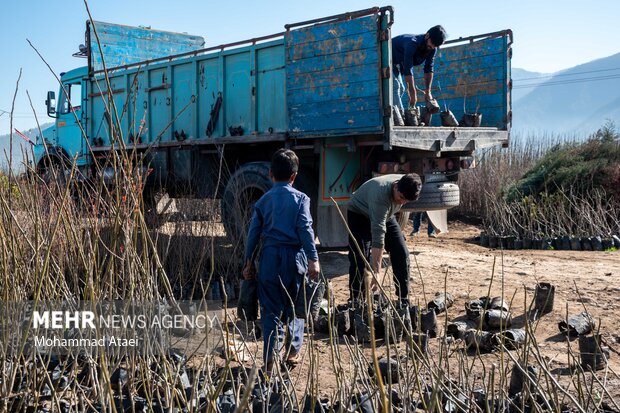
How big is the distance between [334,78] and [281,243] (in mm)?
3393

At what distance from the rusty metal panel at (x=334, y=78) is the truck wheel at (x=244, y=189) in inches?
25.8

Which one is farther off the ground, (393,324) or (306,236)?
(306,236)

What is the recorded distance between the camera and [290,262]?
407 centimetres

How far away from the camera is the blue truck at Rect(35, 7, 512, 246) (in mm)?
6809

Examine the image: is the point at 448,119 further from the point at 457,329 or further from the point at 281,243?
the point at 281,243

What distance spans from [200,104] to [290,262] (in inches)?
201

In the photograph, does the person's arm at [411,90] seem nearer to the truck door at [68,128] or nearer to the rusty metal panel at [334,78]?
the rusty metal panel at [334,78]

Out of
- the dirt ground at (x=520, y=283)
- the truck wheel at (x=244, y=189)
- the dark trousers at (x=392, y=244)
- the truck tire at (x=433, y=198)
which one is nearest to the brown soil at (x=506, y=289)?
the dirt ground at (x=520, y=283)

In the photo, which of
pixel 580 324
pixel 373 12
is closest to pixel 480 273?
pixel 580 324

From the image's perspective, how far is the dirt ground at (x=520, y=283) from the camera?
4694 mm

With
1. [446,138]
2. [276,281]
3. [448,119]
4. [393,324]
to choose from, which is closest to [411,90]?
[448,119]

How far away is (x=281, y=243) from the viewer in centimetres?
407

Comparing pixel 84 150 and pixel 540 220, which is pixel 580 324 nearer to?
pixel 540 220

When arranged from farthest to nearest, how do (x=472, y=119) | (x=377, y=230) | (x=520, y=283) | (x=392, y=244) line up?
(x=472, y=119) → (x=520, y=283) → (x=392, y=244) → (x=377, y=230)
